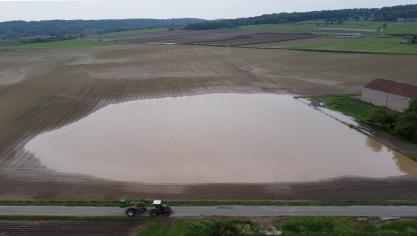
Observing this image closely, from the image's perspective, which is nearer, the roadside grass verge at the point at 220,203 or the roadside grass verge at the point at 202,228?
the roadside grass verge at the point at 202,228

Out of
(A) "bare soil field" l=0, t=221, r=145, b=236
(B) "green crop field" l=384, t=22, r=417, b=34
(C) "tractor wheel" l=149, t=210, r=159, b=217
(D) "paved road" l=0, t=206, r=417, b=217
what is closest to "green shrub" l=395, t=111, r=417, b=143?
(D) "paved road" l=0, t=206, r=417, b=217

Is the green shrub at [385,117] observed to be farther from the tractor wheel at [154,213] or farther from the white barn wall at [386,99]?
the tractor wheel at [154,213]

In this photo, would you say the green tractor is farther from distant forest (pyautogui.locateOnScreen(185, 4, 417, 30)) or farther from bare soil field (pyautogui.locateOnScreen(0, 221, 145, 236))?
distant forest (pyautogui.locateOnScreen(185, 4, 417, 30))

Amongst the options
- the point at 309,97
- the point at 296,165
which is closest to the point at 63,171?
the point at 296,165

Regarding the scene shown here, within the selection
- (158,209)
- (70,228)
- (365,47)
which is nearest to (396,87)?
(158,209)

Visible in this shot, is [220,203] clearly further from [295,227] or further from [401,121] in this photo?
[401,121]

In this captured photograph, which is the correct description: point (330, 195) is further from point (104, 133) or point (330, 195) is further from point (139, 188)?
point (104, 133)

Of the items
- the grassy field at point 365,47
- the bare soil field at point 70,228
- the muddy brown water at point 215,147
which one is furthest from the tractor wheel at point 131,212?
the grassy field at point 365,47
